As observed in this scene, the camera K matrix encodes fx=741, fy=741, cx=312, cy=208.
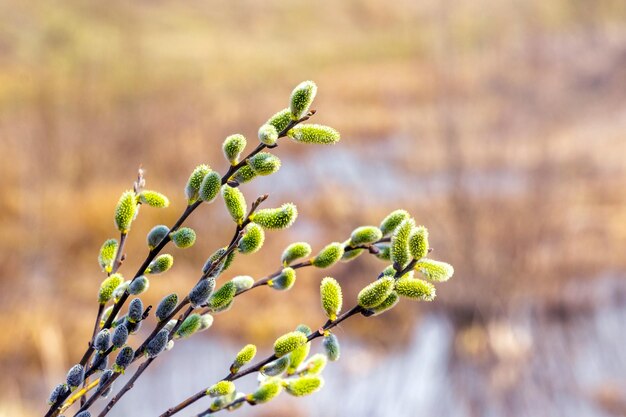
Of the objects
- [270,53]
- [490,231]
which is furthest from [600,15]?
[490,231]

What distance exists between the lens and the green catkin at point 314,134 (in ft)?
2.08

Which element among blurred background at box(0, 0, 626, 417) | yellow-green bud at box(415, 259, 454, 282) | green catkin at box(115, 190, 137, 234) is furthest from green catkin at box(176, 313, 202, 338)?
blurred background at box(0, 0, 626, 417)

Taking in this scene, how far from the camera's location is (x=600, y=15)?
11078 millimetres

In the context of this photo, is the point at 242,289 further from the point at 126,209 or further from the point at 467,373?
the point at 467,373

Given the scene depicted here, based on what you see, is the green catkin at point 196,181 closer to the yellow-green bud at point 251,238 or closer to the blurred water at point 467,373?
the yellow-green bud at point 251,238

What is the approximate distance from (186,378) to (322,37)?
550 inches

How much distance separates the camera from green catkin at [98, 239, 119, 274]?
74 centimetres

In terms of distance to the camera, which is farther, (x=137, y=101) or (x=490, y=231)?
(x=137, y=101)

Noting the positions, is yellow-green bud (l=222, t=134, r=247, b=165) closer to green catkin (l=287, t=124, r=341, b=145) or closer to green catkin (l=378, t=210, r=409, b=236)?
green catkin (l=287, t=124, r=341, b=145)

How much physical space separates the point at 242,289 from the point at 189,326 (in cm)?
6

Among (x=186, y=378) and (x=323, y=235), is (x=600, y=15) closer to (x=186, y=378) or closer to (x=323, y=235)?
(x=323, y=235)

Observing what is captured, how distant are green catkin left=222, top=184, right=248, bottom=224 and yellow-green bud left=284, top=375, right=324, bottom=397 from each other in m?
0.15

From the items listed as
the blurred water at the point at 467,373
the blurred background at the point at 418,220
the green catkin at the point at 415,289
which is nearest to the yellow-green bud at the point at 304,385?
the green catkin at the point at 415,289

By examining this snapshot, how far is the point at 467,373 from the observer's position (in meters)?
4.50
